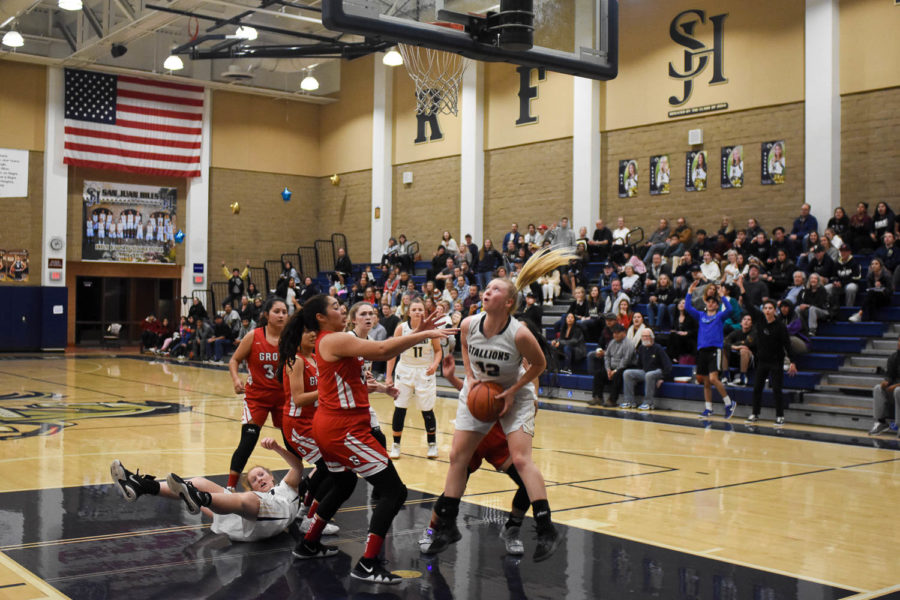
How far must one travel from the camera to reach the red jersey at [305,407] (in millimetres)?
6059

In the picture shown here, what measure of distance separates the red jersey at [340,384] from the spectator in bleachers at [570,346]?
1118 cm

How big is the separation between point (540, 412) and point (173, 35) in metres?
19.6

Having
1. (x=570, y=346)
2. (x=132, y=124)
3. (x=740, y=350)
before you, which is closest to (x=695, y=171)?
(x=570, y=346)

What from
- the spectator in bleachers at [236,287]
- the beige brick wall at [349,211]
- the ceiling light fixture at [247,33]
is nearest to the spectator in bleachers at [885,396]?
the ceiling light fixture at [247,33]

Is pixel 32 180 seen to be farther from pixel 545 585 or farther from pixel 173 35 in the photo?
pixel 545 585

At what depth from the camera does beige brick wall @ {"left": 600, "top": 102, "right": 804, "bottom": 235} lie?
18516 mm

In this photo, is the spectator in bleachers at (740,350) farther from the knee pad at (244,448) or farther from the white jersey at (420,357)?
the knee pad at (244,448)

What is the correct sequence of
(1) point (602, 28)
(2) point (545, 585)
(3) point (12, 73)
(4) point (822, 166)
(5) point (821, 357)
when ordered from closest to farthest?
(2) point (545, 585), (1) point (602, 28), (5) point (821, 357), (4) point (822, 166), (3) point (12, 73)

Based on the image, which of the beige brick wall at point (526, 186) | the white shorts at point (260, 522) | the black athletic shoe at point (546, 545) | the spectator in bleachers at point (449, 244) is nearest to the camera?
the black athletic shoe at point (546, 545)

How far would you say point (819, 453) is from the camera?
10.2 metres

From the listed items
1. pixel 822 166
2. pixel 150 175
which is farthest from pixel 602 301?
pixel 150 175

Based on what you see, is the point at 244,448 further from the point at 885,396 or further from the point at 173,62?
the point at 173,62

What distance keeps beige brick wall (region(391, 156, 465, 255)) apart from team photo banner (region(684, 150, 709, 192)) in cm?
709

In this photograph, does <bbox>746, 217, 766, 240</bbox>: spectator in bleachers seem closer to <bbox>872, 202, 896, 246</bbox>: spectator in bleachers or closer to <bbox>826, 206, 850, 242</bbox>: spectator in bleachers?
<bbox>826, 206, 850, 242</bbox>: spectator in bleachers
